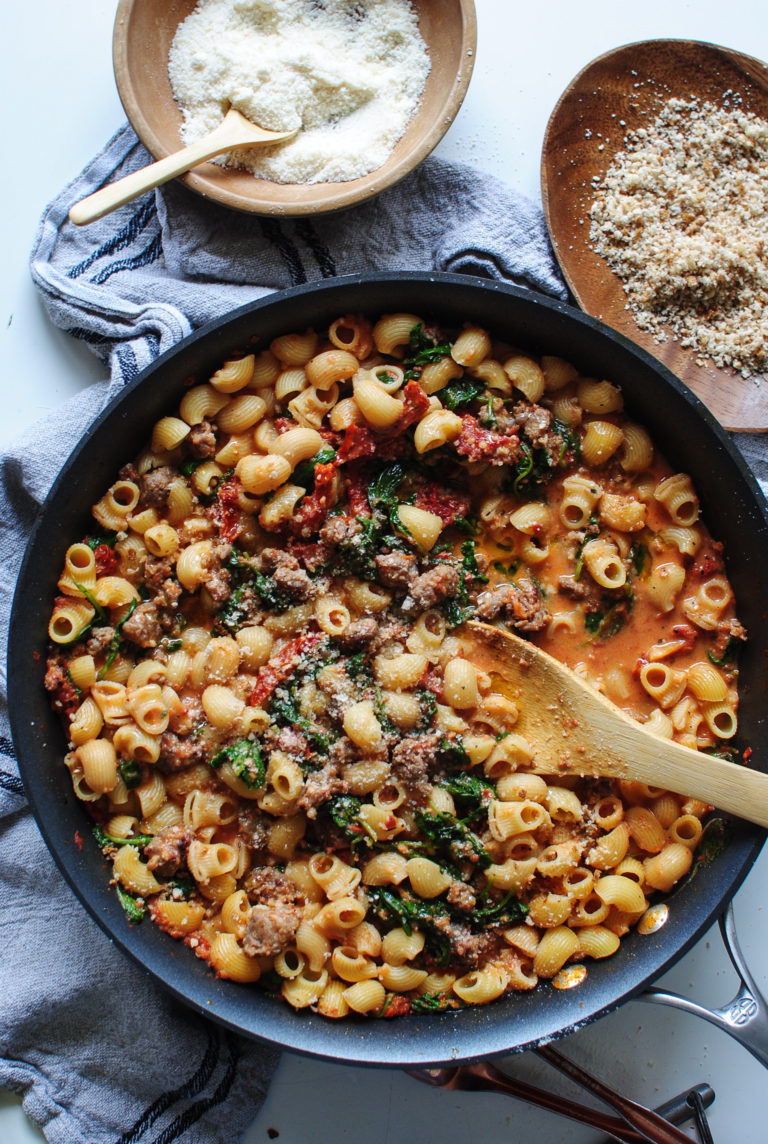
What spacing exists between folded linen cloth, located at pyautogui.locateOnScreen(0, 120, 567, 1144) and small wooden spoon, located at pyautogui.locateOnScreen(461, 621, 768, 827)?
160 cm

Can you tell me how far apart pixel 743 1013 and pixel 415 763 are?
151cm

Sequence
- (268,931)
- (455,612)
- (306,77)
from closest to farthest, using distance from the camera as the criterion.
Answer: (268,931) < (455,612) < (306,77)

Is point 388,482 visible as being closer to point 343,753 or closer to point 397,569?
point 397,569

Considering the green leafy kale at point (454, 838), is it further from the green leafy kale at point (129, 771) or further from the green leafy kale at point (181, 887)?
the green leafy kale at point (129, 771)

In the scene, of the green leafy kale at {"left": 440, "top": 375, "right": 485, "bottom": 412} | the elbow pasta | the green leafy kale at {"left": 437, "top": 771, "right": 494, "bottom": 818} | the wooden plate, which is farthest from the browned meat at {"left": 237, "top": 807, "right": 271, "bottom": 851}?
the wooden plate

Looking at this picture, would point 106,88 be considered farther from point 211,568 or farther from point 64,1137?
point 64,1137

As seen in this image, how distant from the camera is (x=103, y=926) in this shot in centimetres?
330

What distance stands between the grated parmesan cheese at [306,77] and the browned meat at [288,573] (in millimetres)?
1557

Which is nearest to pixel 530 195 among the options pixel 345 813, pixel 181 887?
pixel 345 813

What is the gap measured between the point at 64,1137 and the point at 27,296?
11.6ft

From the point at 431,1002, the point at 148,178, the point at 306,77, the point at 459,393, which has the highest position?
the point at 306,77

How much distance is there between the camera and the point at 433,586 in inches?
139

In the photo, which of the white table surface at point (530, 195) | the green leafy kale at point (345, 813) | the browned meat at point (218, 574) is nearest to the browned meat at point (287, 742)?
the green leafy kale at point (345, 813)

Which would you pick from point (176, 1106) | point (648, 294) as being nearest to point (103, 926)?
point (176, 1106)
